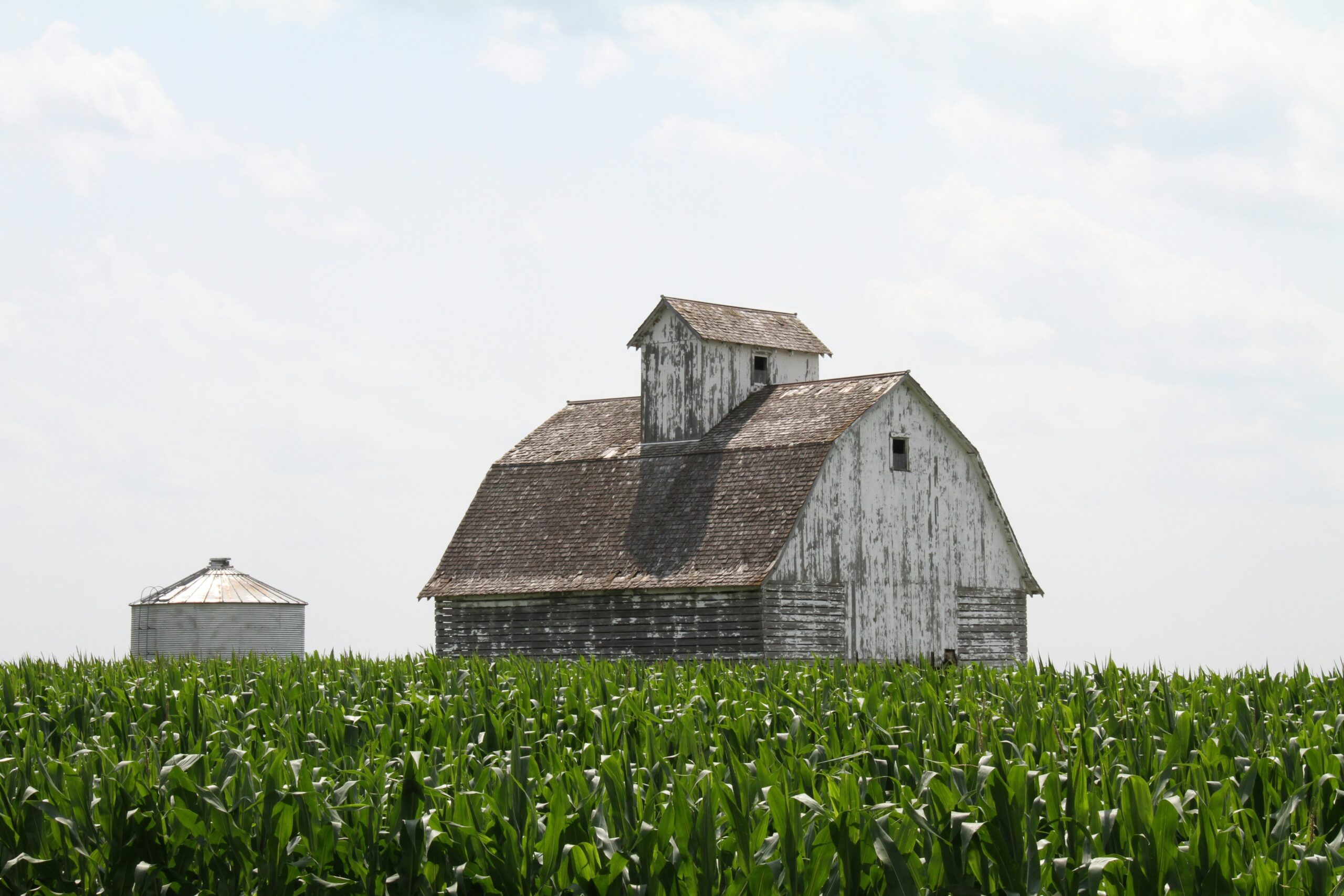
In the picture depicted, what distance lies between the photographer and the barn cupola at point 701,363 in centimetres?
3042

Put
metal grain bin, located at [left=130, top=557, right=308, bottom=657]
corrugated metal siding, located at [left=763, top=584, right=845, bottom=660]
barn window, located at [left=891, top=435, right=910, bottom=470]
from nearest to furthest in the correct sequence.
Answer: corrugated metal siding, located at [left=763, top=584, right=845, bottom=660]
barn window, located at [left=891, top=435, right=910, bottom=470]
metal grain bin, located at [left=130, top=557, right=308, bottom=657]

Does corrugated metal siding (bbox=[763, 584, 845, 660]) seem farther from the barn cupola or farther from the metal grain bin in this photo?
the metal grain bin

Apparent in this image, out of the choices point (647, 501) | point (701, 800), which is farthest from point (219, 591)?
point (701, 800)

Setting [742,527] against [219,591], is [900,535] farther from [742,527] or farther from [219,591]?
[219,591]

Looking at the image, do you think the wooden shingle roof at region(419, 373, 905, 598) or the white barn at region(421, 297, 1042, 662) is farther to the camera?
the wooden shingle roof at region(419, 373, 905, 598)

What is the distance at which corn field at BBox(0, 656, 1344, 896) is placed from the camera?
595cm

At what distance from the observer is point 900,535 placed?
92.3 ft

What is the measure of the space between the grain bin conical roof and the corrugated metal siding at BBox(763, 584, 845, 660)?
18181 mm

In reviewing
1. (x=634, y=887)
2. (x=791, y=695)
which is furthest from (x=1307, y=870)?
(x=791, y=695)

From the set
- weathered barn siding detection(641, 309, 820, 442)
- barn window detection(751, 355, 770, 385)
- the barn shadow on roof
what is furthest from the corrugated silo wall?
barn window detection(751, 355, 770, 385)

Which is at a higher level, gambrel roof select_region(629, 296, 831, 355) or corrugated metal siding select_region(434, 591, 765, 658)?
gambrel roof select_region(629, 296, 831, 355)

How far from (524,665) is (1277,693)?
850cm

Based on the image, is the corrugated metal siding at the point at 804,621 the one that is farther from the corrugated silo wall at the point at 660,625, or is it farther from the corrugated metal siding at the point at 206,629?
the corrugated metal siding at the point at 206,629

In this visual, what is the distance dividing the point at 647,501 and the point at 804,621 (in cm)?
448
